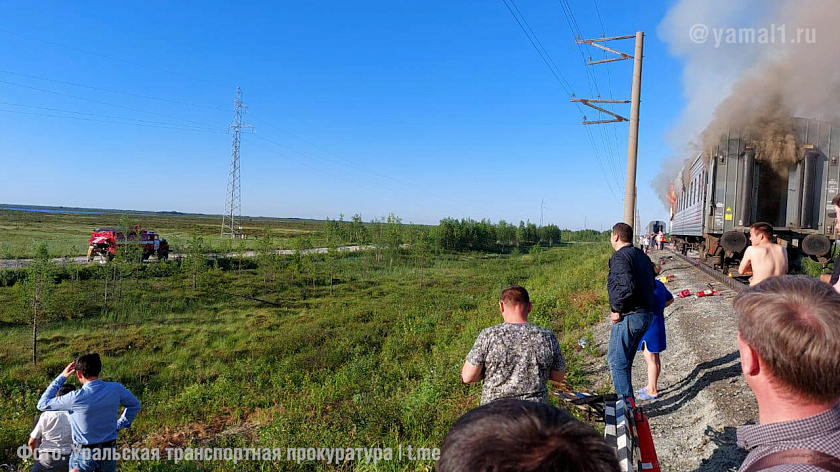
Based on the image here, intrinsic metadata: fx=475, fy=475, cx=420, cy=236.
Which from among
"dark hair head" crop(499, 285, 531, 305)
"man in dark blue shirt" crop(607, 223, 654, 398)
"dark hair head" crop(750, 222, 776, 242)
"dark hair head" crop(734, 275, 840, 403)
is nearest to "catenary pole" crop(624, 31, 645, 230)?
"dark hair head" crop(750, 222, 776, 242)

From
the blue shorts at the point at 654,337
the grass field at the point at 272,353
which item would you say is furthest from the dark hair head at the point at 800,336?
the blue shorts at the point at 654,337

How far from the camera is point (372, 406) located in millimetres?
6645

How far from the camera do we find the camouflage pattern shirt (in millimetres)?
3127

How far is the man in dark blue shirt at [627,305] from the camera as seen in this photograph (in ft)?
14.3

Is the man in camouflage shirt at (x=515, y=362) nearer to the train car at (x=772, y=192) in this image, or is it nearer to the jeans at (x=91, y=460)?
the jeans at (x=91, y=460)

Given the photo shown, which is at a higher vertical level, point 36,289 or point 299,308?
point 36,289

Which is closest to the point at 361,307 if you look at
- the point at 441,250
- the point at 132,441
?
the point at 132,441

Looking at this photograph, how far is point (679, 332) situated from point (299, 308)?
54.8ft

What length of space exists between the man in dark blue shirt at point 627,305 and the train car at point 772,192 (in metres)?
7.16

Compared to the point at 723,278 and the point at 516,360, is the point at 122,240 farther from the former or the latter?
the point at 516,360

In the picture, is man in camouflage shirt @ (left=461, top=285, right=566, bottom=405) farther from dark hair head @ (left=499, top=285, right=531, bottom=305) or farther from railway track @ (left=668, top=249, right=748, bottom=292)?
railway track @ (left=668, top=249, right=748, bottom=292)

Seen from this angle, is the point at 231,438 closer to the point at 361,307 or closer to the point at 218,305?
the point at 361,307

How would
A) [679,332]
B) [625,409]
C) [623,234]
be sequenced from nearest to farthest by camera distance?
[625,409] < [623,234] < [679,332]

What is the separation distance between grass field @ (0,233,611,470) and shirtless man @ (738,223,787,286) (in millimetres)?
2418
